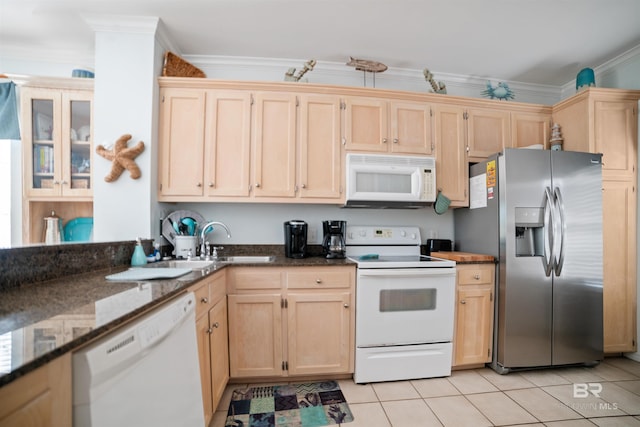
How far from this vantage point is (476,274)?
219 centimetres

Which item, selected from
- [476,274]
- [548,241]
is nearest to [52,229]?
[476,274]

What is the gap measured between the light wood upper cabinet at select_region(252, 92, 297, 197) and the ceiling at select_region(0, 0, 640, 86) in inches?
22.1

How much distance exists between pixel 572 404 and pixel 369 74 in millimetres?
3037

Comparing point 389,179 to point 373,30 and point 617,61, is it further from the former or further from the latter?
point 617,61

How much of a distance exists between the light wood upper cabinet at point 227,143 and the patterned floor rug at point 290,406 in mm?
1461

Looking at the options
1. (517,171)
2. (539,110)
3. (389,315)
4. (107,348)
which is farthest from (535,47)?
(107,348)

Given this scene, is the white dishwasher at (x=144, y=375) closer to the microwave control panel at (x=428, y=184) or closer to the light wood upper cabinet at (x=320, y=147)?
the light wood upper cabinet at (x=320, y=147)

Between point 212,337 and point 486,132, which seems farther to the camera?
point 486,132

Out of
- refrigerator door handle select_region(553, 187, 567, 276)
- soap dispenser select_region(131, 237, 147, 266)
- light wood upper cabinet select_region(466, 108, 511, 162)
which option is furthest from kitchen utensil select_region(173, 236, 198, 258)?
refrigerator door handle select_region(553, 187, 567, 276)

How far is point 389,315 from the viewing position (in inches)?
79.4

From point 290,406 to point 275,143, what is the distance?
1902mm

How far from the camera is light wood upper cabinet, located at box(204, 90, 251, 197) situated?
2240 millimetres

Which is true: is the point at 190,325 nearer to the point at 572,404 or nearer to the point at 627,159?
the point at 572,404

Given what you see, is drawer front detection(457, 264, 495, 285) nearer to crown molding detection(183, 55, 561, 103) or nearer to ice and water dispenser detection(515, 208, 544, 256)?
ice and water dispenser detection(515, 208, 544, 256)
